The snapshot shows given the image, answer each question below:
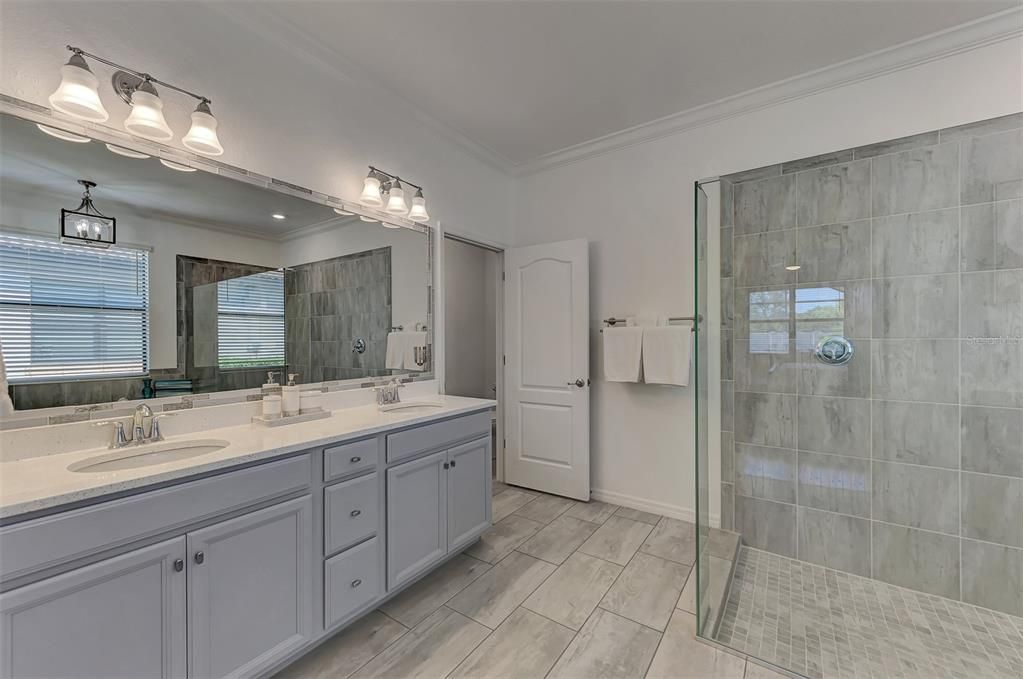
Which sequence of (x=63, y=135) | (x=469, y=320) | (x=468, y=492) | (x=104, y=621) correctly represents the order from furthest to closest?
(x=469, y=320) < (x=468, y=492) < (x=63, y=135) < (x=104, y=621)

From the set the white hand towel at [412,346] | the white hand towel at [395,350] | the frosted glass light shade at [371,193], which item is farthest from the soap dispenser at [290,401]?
the frosted glass light shade at [371,193]

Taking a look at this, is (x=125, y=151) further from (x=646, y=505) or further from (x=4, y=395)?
(x=646, y=505)

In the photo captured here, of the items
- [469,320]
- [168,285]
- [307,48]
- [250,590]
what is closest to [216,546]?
[250,590]

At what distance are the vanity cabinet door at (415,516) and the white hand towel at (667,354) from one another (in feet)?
5.04

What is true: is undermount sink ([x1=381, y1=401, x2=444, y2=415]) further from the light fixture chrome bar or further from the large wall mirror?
the light fixture chrome bar

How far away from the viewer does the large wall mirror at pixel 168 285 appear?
1332 mm

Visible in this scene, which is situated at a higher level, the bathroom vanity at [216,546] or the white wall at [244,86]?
the white wall at [244,86]

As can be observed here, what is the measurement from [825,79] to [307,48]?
9.35ft

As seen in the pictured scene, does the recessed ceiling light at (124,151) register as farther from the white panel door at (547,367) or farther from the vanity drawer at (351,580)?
the white panel door at (547,367)

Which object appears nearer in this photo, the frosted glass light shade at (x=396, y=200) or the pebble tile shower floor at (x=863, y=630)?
the pebble tile shower floor at (x=863, y=630)

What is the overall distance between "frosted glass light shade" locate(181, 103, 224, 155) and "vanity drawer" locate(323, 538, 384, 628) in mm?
1708

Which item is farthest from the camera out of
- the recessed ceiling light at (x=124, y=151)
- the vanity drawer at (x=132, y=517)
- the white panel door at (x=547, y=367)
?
the white panel door at (x=547, y=367)

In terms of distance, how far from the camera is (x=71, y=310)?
4.65 ft

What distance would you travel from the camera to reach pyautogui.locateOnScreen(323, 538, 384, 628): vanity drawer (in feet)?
5.14
